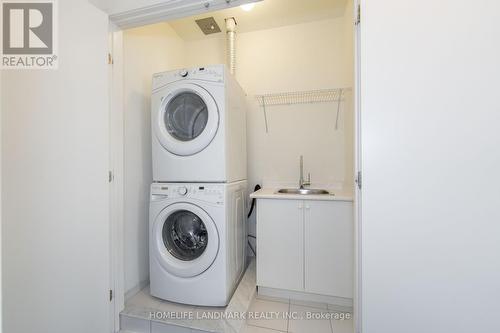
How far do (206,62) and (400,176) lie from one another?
8.19ft

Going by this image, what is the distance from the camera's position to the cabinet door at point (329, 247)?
1.60m

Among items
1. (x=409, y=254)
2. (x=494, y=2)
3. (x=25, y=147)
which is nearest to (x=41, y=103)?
(x=25, y=147)

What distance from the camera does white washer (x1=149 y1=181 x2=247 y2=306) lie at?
4.95ft

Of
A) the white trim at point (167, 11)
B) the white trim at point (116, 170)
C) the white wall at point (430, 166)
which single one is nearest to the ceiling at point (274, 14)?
the white trim at point (167, 11)

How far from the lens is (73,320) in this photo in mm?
1081

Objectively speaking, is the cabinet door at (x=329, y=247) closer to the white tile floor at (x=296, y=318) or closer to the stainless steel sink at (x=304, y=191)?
the white tile floor at (x=296, y=318)

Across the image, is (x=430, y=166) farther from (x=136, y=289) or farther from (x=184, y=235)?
(x=136, y=289)

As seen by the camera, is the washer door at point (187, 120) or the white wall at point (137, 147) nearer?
the washer door at point (187, 120)

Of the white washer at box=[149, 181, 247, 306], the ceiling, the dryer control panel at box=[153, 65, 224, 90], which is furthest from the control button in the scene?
the ceiling

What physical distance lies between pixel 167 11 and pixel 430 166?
5.65 ft

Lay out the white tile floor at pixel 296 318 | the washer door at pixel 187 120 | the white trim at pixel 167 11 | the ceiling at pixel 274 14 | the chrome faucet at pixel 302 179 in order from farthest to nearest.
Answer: the chrome faucet at pixel 302 179 < the ceiling at pixel 274 14 < the washer door at pixel 187 120 < the white tile floor at pixel 296 318 < the white trim at pixel 167 11

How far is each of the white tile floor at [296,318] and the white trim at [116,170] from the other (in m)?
0.92

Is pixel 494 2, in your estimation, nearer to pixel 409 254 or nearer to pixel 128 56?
pixel 409 254

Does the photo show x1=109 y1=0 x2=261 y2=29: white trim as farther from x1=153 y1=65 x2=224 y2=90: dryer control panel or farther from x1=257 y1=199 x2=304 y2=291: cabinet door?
x1=257 y1=199 x2=304 y2=291: cabinet door
